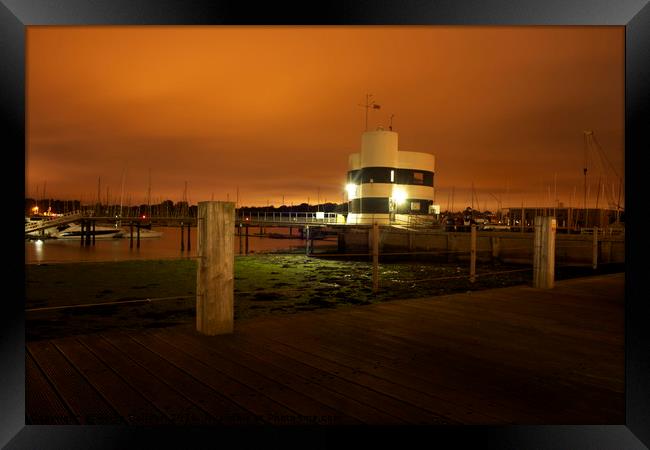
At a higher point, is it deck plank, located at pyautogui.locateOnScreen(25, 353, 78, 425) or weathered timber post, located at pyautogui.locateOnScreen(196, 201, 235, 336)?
weathered timber post, located at pyautogui.locateOnScreen(196, 201, 235, 336)

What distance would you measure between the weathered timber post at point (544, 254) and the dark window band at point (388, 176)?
30.2m

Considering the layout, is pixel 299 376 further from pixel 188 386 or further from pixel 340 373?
pixel 188 386

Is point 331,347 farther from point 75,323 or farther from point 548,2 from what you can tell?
point 75,323

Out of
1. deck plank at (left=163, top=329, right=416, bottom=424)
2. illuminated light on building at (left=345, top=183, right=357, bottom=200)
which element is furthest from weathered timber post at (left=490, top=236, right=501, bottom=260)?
deck plank at (left=163, top=329, right=416, bottom=424)

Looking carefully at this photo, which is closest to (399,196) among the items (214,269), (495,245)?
(495,245)

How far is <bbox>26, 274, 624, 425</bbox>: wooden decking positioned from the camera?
2490 millimetres

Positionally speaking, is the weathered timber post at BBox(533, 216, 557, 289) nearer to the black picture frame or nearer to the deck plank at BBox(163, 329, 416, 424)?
the black picture frame

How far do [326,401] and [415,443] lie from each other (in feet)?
1.87

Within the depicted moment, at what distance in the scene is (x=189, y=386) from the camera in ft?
9.38

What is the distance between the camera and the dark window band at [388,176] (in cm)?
3781

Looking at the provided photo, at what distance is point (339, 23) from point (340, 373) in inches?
87.4

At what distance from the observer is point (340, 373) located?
10.3 ft

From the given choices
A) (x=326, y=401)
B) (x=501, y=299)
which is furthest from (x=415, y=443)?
(x=501, y=299)

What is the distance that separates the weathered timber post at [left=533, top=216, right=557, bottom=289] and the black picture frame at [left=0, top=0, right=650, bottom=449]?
17.5 feet
